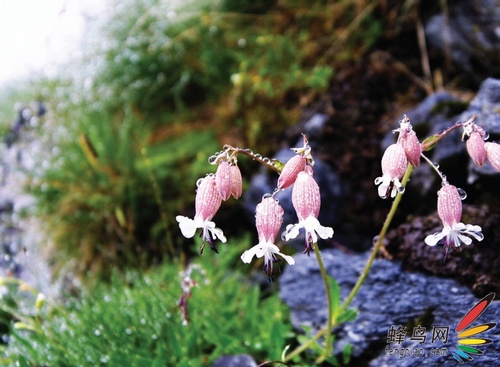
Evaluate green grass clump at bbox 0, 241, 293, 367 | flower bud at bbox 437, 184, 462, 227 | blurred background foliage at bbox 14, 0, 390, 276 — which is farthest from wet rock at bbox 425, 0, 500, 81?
green grass clump at bbox 0, 241, 293, 367

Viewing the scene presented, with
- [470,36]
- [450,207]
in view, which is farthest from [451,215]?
[470,36]

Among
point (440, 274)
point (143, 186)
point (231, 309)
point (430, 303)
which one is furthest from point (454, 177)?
point (143, 186)

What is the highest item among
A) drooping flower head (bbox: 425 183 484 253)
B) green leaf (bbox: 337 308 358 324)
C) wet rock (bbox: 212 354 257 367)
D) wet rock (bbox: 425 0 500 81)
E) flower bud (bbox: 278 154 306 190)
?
wet rock (bbox: 425 0 500 81)

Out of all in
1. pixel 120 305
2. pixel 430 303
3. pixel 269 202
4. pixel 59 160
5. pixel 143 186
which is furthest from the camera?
pixel 59 160

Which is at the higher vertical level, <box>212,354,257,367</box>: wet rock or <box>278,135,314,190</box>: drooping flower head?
<box>278,135,314,190</box>: drooping flower head

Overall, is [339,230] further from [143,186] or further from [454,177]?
[143,186]

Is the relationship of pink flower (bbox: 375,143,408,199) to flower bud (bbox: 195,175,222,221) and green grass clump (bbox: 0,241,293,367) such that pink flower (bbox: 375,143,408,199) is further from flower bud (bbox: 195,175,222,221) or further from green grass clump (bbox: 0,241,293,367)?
green grass clump (bbox: 0,241,293,367)

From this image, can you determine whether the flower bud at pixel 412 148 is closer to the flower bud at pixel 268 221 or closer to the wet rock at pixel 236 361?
the flower bud at pixel 268 221
